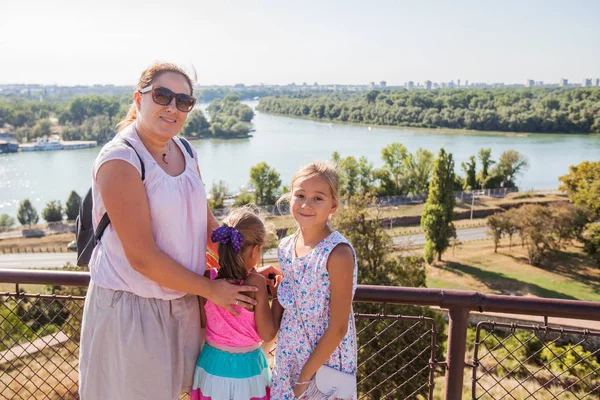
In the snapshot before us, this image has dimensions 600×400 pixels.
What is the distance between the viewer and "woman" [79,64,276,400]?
142 centimetres

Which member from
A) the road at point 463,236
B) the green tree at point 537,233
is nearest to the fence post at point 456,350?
the green tree at point 537,233

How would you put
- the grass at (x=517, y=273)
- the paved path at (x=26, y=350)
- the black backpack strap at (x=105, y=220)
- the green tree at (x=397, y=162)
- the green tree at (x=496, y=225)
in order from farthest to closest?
the green tree at (x=397, y=162), the green tree at (x=496, y=225), the grass at (x=517, y=273), the paved path at (x=26, y=350), the black backpack strap at (x=105, y=220)

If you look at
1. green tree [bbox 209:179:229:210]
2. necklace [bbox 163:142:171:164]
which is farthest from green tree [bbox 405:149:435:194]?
necklace [bbox 163:142:171:164]

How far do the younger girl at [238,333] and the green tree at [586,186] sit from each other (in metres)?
20.8

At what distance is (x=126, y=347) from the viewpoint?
1.46 metres

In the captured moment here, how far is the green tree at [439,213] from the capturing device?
1803 centimetres

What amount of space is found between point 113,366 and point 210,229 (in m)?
0.48

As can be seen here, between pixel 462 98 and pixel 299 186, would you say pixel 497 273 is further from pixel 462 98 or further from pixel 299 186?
pixel 462 98

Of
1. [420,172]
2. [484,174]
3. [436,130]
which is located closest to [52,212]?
[420,172]

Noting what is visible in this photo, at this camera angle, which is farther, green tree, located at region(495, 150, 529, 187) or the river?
the river

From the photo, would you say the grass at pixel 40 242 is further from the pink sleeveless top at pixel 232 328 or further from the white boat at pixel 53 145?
the white boat at pixel 53 145

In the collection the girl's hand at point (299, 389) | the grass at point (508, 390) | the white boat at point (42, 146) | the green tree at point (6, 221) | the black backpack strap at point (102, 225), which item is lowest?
the green tree at point (6, 221)

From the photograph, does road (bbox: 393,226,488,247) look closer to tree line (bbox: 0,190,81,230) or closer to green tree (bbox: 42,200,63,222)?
tree line (bbox: 0,190,81,230)

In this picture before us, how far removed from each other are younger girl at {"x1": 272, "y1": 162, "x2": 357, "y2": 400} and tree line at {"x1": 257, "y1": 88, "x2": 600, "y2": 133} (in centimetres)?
6147
